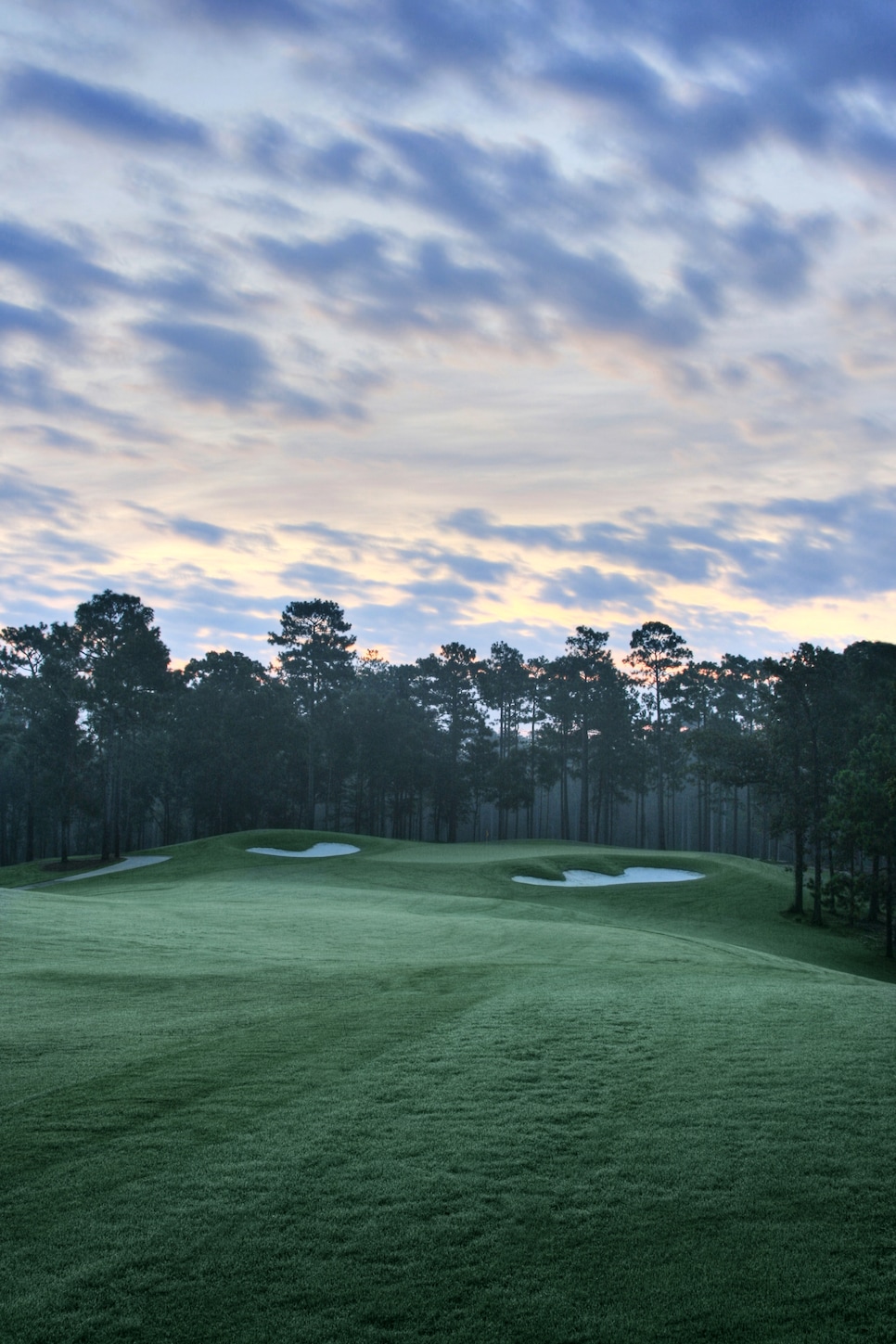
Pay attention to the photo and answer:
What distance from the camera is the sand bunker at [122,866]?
36884 millimetres

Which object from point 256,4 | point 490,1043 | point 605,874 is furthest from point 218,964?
point 605,874

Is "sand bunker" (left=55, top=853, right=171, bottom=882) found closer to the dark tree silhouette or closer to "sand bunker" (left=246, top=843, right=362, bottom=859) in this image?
"sand bunker" (left=246, top=843, right=362, bottom=859)

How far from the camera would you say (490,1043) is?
23.3 ft

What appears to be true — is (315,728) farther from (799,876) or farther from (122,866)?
(799,876)

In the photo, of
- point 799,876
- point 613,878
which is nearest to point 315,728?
point 613,878

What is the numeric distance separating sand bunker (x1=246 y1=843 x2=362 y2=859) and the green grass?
26.0 meters

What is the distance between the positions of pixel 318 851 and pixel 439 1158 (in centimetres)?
3369

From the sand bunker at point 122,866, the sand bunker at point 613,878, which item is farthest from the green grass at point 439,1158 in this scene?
the sand bunker at point 122,866

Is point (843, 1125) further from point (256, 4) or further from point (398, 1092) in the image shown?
point (256, 4)

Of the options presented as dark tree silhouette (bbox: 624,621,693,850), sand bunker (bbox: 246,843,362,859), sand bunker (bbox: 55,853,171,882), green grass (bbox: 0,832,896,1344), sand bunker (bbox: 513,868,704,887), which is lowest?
sand bunker (bbox: 55,853,171,882)

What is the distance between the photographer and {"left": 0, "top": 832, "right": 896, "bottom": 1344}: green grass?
3484 mm

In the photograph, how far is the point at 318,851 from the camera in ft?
123

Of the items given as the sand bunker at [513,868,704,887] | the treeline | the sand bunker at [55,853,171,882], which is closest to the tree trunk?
the sand bunker at [513,868,704,887]

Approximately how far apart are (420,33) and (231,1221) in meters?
14.8
